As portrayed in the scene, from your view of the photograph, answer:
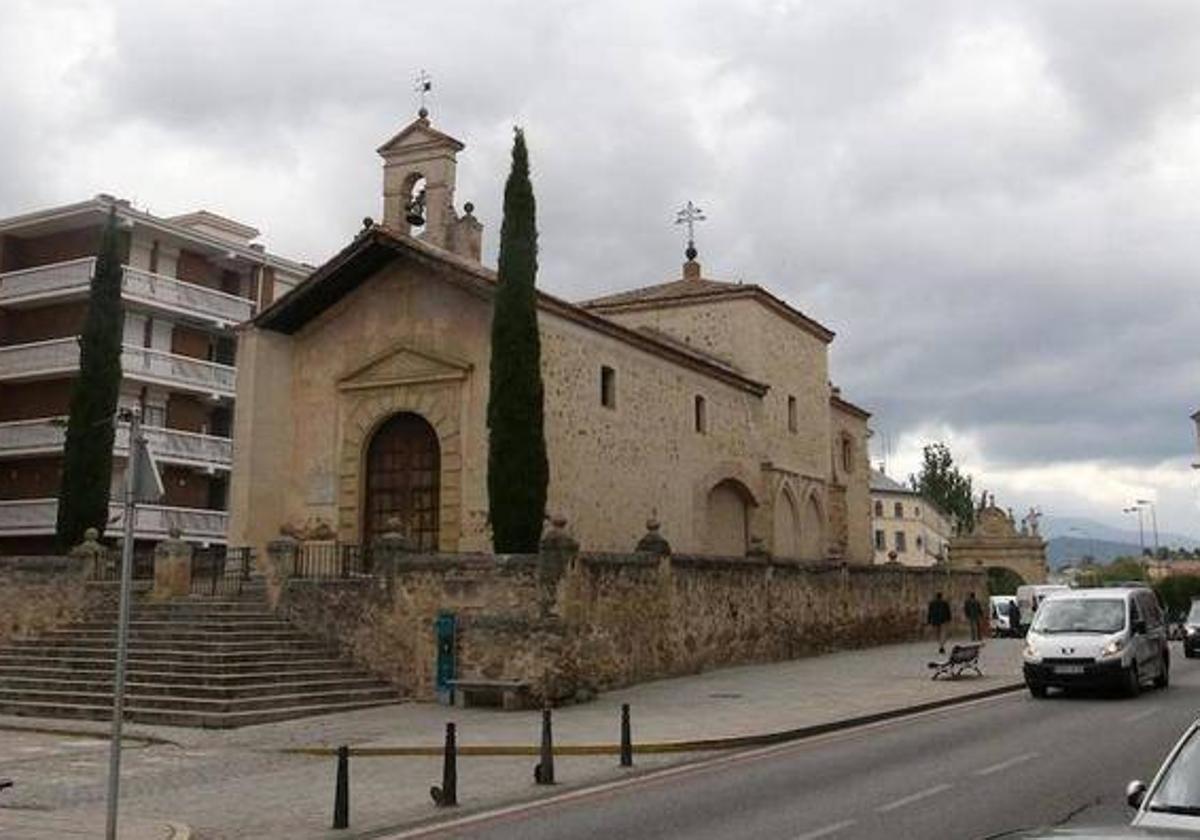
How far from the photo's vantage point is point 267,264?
149 ft

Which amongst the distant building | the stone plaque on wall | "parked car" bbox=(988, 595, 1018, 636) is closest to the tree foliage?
the distant building

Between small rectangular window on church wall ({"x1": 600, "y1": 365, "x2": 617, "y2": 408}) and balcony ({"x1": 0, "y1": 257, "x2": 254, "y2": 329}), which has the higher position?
balcony ({"x1": 0, "y1": 257, "x2": 254, "y2": 329})

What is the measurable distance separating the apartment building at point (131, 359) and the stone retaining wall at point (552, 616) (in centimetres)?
2039

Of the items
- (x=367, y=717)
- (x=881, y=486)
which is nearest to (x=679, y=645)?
(x=367, y=717)

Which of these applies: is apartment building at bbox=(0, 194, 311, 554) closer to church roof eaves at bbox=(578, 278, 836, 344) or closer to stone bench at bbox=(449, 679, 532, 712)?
church roof eaves at bbox=(578, 278, 836, 344)

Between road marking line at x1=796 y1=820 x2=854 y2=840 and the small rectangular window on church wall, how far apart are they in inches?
700

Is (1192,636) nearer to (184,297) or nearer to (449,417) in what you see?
(449,417)

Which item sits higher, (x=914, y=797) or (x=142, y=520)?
(x=142, y=520)

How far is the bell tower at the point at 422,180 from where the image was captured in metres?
28.4

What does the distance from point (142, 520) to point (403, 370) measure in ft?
58.5

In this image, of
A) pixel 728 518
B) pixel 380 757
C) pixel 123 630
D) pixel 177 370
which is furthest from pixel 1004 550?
pixel 123 630

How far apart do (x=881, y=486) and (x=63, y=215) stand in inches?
3332

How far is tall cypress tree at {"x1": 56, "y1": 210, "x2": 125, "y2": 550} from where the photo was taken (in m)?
26.6

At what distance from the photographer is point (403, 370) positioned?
26.0m
